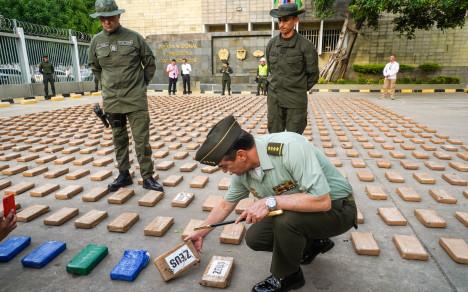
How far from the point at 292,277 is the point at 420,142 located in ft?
15.5

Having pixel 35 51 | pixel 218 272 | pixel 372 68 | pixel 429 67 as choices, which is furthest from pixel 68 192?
pixel 429 67

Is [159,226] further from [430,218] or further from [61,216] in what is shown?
[430,218]

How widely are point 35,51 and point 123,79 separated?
42.1 ft

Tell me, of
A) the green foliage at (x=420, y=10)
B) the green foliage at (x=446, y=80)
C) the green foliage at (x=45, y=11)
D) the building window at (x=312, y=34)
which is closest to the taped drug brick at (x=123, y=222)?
the green foliage at (x=420, y=10)

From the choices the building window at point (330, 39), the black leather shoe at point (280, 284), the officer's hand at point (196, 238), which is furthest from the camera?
the building window at point (330, 39)

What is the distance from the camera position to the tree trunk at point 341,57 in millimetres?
18969

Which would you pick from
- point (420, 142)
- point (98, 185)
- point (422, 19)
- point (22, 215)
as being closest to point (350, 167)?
point (420, 142)

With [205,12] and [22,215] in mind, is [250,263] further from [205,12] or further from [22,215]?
[205,12]

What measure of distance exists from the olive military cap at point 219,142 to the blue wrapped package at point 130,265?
927 mm

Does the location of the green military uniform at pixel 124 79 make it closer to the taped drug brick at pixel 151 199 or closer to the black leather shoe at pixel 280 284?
the taped drug brick at pixel 151 199

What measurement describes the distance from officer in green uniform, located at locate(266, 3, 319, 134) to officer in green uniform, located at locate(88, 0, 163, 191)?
55.1 inches

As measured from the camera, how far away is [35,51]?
536 inches

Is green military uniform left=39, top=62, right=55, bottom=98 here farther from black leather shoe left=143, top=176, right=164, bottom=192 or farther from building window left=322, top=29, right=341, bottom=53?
building window left=322, top=29, right=341, bottom=53

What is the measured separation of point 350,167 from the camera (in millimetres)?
4387
